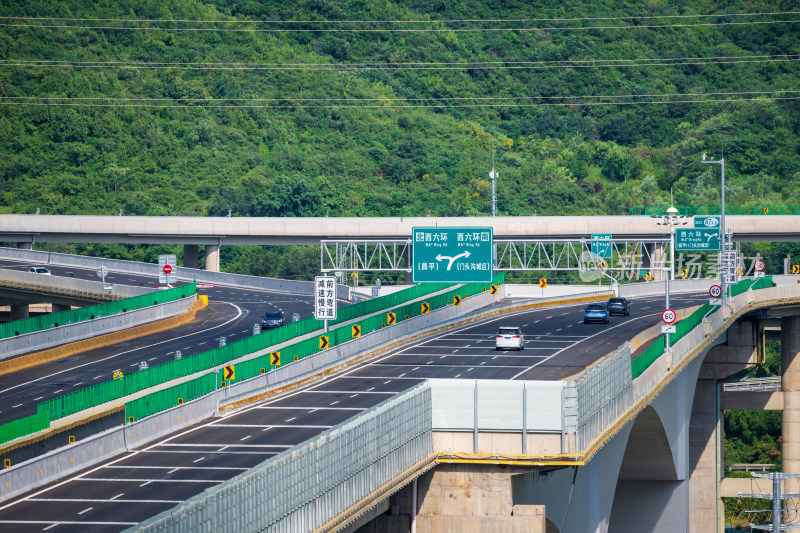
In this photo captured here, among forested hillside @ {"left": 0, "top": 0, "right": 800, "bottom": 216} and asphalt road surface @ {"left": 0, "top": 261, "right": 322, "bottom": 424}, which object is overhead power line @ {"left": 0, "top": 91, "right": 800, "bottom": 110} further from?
asphalt road surface @ {"left": 0, "top": 261, "right": 322, "bottom": 424}

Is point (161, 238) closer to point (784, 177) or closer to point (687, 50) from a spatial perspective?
point (784, 177)

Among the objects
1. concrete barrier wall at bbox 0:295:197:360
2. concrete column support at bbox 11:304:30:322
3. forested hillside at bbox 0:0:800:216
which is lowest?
concrete column support at bbox 11:304:30:322

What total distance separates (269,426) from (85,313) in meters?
35.1

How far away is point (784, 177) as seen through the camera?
168625mm

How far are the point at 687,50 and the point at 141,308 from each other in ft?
456

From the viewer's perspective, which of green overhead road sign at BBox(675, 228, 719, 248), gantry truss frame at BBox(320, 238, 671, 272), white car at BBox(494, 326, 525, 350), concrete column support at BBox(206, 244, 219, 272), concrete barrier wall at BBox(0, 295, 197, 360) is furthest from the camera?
concrete column support at BBox(206, 244, 219, 272)

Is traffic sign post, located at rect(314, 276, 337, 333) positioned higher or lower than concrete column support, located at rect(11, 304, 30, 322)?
higher

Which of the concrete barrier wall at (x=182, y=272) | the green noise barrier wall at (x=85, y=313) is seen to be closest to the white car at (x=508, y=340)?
the green noise barrier wall at (x=85, y=313)

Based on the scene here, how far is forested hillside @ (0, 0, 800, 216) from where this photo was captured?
513ft

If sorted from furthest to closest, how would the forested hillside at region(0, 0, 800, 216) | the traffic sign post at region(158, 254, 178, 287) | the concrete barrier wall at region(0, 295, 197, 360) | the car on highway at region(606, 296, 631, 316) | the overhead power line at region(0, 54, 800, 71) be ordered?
1. the overhead power line at region(0, 54, 800, 71)
2. the forested hillside at region(0, 0, 800, 216)
3. the traffic sign post at region(158, 254, 178, 287)
4. the car on highway at region(606, 296, 631, 316)
5. the concrete barrier wall at region(0, 295, 197, 360)

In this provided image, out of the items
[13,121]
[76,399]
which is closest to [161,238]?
[13,121]

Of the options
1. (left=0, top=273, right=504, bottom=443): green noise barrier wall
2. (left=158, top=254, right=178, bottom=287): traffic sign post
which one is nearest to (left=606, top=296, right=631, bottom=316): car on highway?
(left=0, top=273, right=504, bottom=443): green noise barrier wall

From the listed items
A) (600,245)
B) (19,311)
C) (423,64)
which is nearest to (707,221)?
(600,245)

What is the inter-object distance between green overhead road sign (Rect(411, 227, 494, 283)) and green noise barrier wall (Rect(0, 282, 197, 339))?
65.6 ft
